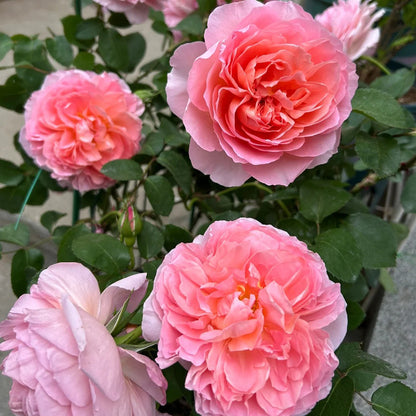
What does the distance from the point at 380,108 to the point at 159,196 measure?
0.23m

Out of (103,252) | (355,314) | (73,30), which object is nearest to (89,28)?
(73,30)

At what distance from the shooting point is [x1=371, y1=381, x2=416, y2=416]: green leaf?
389 mm

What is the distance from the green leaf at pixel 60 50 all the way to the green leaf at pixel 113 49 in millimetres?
47

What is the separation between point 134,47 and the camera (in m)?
0.76

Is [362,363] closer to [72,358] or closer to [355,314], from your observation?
[355,314]

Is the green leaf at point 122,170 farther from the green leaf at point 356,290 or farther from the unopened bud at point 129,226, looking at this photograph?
the green leaf at point 356,290

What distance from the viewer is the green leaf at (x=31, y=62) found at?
0.70 m

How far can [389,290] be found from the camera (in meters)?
0.75

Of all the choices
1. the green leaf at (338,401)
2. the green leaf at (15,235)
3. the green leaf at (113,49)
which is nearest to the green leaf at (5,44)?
the green leaf at (113,49)

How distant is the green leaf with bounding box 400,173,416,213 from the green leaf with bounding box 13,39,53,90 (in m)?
0.48

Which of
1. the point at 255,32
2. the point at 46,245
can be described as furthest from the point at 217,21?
the point at 46,245

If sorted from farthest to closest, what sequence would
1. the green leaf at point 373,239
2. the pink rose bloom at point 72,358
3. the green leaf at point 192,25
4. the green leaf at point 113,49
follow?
the green leaf at point 113,49
the green leaf at point 192,25
the green leaf at point 373,239
the pink rose bloom at point 72,358

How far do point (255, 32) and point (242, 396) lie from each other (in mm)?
230

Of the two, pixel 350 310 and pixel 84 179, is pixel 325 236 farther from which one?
pixel 84 179
